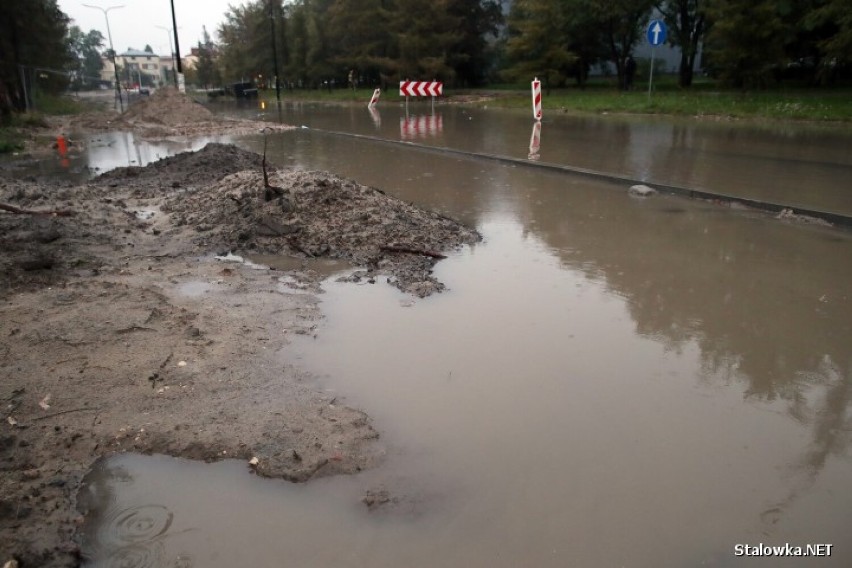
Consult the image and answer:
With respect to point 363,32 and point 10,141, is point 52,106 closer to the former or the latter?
point 10,141

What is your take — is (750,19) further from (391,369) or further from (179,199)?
(391,369)

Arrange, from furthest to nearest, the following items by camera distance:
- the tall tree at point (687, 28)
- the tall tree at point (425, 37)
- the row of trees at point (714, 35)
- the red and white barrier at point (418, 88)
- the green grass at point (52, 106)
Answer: the tall tree at point (425, 37)
the green grass at point (52, 106)
the tall tree at point (687, 28)
the red and white barrier at point (418, 88)
the row of trees at point (714, 35)

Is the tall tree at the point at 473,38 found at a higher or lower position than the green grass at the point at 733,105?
higher

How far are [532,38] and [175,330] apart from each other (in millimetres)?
32734

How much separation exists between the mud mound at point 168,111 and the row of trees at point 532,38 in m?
17.8

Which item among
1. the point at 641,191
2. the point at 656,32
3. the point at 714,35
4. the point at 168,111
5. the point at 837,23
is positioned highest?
the point at 714,35

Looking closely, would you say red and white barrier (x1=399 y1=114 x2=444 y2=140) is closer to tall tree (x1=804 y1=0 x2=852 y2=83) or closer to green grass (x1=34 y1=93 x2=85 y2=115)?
tall tree (x1=804 y1=0 x2=852 y2=83)

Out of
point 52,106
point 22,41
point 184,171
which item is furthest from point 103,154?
point 52,106

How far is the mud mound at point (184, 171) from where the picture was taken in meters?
10.8

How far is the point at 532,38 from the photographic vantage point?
109ft

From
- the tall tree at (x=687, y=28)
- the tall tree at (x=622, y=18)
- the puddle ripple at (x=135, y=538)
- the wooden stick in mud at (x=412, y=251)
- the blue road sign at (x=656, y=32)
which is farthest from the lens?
the tall tree at (x=622, y=18)

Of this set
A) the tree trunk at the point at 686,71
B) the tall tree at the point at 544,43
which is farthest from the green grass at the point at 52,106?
the tree trunk at the point at 686,71

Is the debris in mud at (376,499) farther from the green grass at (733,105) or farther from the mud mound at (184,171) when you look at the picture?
the green grass at (733,105)

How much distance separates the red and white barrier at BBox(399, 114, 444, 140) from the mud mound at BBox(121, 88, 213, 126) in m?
9.35
